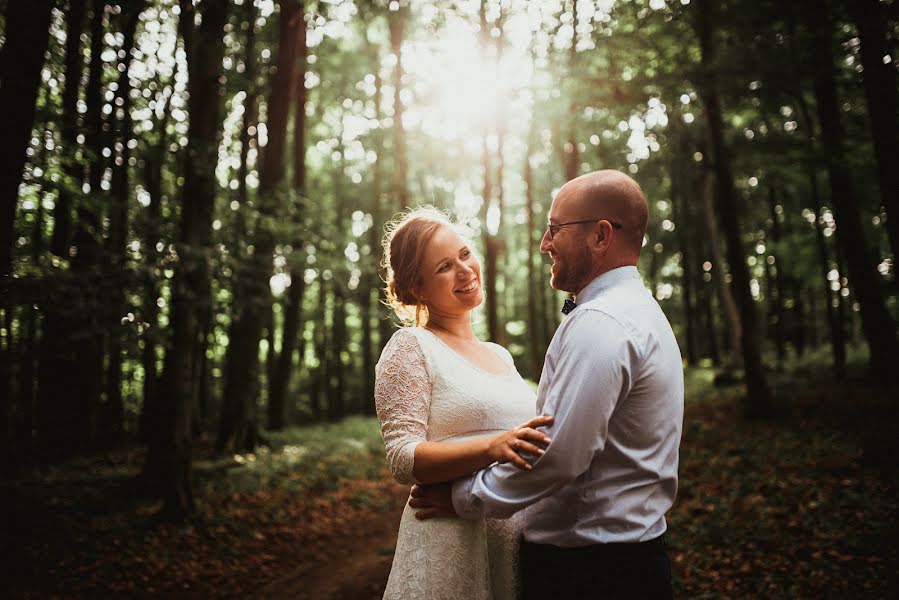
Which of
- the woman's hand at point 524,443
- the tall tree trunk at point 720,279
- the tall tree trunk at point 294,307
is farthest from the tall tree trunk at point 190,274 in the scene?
the tall tree trunk at point 720,279

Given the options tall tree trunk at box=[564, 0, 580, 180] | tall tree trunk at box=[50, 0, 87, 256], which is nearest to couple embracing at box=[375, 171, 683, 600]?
tall tree trunk at box=[564, 0, 580, 180]

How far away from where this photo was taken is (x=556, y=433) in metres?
1.78

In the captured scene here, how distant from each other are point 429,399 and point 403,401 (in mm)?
131

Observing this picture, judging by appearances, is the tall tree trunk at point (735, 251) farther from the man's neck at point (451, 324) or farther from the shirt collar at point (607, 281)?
the shirt collar at point (607, 281)

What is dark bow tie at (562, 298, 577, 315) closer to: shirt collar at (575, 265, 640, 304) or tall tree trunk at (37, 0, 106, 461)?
shirt collar at (575, 265, 640, 304)

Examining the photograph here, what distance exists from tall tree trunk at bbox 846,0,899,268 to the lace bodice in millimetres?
5444

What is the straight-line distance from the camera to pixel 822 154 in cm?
1059

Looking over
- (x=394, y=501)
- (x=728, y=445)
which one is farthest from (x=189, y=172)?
(x=728, y=445)

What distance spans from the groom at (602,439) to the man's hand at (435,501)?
0.11m

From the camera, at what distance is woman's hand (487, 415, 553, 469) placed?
5.94 feet

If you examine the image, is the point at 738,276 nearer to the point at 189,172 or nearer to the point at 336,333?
the point at 189,172

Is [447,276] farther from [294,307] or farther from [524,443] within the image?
[294,307]

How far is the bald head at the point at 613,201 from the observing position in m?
2.12

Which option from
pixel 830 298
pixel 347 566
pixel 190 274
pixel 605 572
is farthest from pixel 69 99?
pixel 830 298
